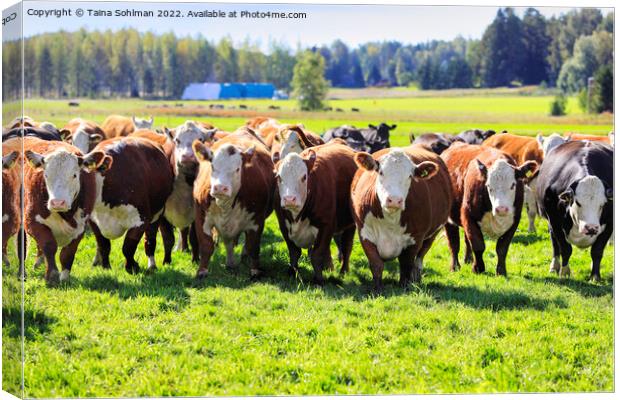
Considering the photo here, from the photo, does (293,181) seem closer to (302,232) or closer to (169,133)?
(302,232)

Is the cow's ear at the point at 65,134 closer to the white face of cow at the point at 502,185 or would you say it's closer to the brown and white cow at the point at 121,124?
the brown and white cow at the point at 121,124

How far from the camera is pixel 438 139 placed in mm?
16078

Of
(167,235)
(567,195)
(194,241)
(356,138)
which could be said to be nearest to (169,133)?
(167,235)

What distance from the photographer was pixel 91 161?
365 inches

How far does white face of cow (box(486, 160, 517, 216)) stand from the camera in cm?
1064

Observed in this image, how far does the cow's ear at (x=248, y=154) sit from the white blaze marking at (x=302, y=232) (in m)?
0.85

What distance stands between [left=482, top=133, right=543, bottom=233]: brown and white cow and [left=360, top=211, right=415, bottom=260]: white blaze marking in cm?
222

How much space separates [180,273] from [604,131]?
15.5 ft

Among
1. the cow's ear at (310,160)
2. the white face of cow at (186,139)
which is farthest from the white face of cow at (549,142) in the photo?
the white face of cow at (186,139)

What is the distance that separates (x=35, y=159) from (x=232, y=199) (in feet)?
8.21

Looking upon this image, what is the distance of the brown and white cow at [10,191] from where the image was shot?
7.11m

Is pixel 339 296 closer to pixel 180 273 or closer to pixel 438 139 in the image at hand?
pixel 180 273

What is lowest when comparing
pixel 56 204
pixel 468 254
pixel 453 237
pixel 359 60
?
pixel 468 254

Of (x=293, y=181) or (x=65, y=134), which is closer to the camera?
(x=293, y=181)
